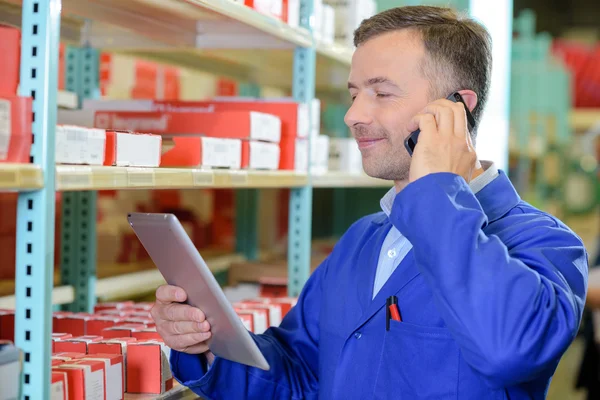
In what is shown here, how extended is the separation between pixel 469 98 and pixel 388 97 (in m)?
0.20

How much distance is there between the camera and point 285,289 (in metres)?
3.01

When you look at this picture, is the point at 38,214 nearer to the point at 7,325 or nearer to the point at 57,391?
the point at 57,391

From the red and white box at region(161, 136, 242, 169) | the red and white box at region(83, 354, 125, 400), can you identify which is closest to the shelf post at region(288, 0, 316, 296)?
the red and white box at region(161, 136, 242, 169)

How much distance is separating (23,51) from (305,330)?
1008 millimetres

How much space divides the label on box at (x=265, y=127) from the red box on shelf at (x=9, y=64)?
0.89 metres

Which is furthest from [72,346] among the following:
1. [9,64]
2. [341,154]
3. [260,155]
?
[341,154]

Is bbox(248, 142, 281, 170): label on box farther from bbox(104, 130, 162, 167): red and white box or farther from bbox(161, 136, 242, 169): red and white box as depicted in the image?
bbox(104, 130, 162, 167): red and white box

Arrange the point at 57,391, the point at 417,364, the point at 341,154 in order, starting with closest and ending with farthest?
the point at 57,391 < the point at 417,364 < the point at 341,154

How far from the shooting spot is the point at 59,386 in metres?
1.54

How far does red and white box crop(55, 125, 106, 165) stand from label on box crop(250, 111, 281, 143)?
69 centimetres

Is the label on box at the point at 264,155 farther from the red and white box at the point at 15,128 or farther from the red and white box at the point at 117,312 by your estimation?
the red and white box at the point at 15,128

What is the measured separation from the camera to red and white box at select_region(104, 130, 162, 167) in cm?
170

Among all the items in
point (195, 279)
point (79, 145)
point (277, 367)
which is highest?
point (79, 145)

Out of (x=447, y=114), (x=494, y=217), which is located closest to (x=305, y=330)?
(x=494, y=217)
